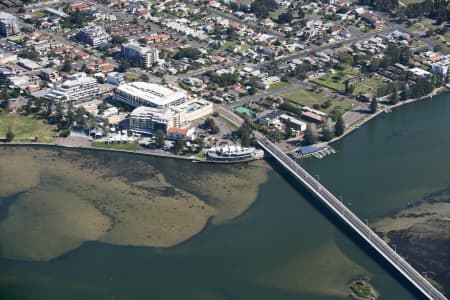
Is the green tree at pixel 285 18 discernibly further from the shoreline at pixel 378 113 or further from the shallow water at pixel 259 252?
the shallow water at pixel 259 252

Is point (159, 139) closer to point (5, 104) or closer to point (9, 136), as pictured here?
point (9, 136)

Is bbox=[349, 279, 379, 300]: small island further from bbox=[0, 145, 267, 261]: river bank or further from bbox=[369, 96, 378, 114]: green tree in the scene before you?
bbox=[369, 96, 378, 114]: green tree

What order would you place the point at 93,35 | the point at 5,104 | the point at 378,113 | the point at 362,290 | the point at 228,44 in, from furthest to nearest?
the point at 228,44
the point at 93,35
the point at 378,113
the point at 5,104
the point at 362,290

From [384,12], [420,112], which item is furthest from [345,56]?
[384,12]

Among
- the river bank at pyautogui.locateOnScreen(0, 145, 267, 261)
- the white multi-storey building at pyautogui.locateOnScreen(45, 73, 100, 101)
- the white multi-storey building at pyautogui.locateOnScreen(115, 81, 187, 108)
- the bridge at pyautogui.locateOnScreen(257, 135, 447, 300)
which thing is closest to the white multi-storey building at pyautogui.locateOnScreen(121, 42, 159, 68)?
the white multi-storey building at pyautogui.locateOnScreen(115, 81, 187, 108)

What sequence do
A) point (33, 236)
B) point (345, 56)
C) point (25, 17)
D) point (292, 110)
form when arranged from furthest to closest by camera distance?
point (25, 17)
point (345, 56)
point (292, 110)
point (33, 236)

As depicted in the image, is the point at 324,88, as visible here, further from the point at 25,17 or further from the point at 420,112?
the point at 25,17

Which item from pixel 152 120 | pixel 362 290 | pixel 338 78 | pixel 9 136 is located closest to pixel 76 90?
pixel 9 136
